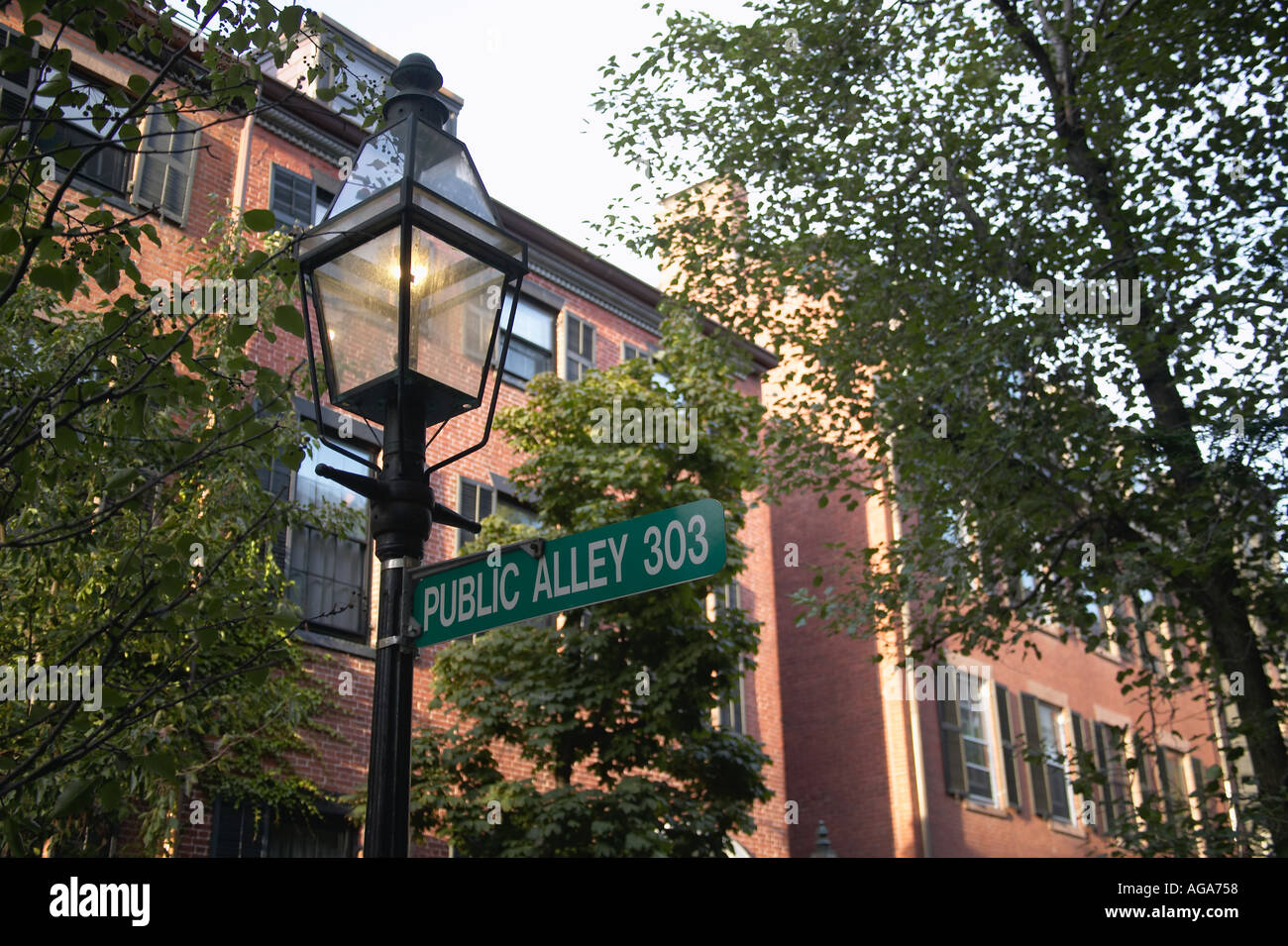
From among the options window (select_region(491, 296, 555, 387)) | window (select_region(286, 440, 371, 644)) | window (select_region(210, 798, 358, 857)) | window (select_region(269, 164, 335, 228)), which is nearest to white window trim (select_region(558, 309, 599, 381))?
window (select_region(491, 296, 555, 387))

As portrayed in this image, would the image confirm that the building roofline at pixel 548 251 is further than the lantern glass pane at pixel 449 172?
Yes

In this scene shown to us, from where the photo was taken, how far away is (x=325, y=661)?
562 inches

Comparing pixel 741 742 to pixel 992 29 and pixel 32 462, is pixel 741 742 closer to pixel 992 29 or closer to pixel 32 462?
pixel 992 29

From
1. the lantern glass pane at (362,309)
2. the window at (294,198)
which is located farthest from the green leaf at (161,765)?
the window at (294,198)

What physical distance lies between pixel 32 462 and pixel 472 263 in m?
2.92

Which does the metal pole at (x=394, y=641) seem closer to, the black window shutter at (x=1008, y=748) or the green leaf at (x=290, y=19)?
the green leaf at (x=290, y=19)

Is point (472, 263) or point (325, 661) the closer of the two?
point (472, 263)

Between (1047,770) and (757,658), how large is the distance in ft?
26.4

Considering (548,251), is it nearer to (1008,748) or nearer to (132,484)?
(1008,748)

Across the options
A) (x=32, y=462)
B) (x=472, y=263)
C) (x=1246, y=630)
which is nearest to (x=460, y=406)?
(x=472, y=263)

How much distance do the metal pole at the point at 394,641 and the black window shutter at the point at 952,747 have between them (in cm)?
2029

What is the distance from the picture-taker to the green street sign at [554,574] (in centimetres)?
405

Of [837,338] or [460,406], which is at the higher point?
[837,338]

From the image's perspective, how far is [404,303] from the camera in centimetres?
425
